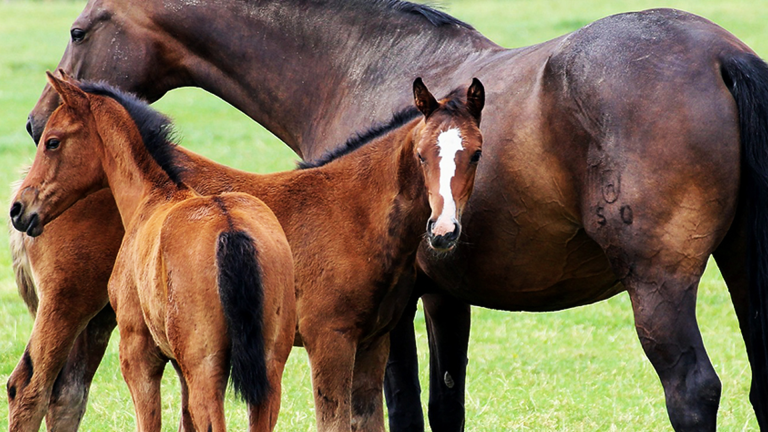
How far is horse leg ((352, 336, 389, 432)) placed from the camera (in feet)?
15.3

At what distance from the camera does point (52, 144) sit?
14.8ft

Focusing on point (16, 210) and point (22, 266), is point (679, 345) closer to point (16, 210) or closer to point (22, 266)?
point (16, 210)

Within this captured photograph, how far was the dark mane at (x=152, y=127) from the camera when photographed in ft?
14.6

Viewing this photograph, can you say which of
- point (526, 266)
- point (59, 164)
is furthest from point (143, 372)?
point (526, 266)

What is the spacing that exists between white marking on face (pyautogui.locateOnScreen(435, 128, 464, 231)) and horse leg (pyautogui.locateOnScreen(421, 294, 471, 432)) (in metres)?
1.40

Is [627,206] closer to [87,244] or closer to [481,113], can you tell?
[481,113]

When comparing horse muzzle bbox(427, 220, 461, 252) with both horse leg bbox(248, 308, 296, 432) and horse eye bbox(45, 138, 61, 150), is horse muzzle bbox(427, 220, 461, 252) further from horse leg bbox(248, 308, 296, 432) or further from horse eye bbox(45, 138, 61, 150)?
horse eye bbox(45, 138, 61, 150)

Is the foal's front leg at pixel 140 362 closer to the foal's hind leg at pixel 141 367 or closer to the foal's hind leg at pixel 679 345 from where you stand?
the foal's hind leg at pixel 141 367

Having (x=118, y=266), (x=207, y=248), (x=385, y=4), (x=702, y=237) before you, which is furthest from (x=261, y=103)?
(x=702, y=237)

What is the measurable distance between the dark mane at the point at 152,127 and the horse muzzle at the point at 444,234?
3.77ft

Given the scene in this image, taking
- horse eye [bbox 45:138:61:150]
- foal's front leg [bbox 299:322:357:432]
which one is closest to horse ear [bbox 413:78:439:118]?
foal's front leg [bbox 299:322:357:432]

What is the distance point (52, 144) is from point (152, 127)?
0.43 m

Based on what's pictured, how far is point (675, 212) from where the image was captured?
4020mm

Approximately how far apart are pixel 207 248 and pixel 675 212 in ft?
5.76
